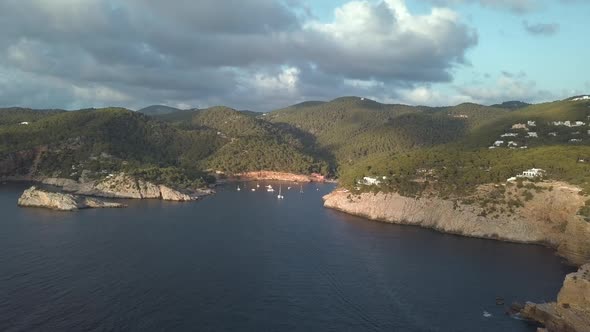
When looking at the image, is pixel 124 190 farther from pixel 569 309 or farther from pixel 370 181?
pixel 569 309

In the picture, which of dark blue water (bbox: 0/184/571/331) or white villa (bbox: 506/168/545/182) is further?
white villa (bbox: 506/168/545/182)

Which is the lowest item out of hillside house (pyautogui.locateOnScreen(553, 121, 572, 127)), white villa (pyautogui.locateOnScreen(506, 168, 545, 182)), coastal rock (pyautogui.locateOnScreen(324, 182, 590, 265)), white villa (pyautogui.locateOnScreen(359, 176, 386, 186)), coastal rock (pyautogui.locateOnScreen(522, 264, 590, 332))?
coastal rock (pyautogui.locateOnScreen(522, 264, 590, 332))

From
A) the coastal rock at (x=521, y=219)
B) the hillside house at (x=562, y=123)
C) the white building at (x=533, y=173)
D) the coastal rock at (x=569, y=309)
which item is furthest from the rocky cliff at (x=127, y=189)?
the hillside house at (x=562, y=123)

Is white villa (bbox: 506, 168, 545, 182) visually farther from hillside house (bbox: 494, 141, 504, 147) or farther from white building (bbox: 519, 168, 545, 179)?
hillside house (bbox: 494, 141, 504, 147)

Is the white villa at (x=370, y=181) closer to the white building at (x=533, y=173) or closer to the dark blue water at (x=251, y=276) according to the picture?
the dark blue water at (x=251, y=276)

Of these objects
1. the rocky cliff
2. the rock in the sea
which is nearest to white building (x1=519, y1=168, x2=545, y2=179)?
the rocky cliff

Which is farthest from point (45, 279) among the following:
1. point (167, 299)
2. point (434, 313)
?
point (434, 313)
